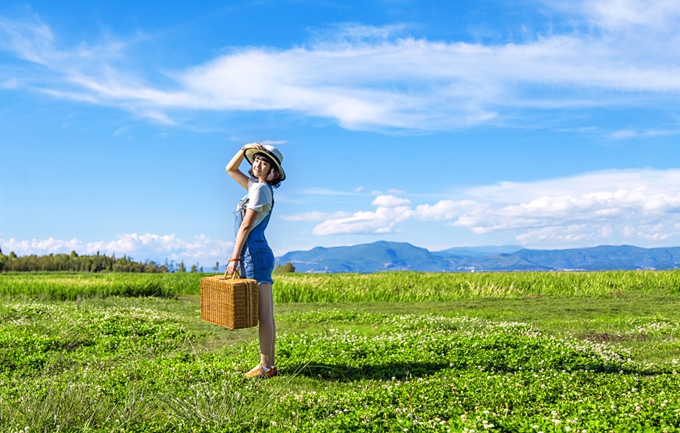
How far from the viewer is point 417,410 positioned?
664cm

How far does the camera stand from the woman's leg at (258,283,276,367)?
26.5ft

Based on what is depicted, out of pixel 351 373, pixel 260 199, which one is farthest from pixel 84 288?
pixel 260 199

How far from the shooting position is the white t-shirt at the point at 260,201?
26.1ft

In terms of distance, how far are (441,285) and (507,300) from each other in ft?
10.8

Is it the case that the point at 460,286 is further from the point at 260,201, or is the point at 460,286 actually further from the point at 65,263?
the point at 65,263

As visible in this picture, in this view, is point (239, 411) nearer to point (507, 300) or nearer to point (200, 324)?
point (200, 324)

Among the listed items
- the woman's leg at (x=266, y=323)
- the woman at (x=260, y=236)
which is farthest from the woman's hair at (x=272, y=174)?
the woman's leg at (x=266, y=323)

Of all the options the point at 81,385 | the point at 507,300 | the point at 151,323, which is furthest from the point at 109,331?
the point at 507,300

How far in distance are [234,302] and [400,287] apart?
16269 millimetres

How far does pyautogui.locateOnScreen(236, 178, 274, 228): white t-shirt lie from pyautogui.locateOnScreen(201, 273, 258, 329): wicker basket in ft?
2.74

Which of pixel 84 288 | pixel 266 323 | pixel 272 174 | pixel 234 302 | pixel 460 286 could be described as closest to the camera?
pixel 234 302

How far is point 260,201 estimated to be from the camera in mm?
8016

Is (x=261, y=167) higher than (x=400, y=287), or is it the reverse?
(x=261, y=167)

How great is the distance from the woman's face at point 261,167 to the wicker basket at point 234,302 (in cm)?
149
